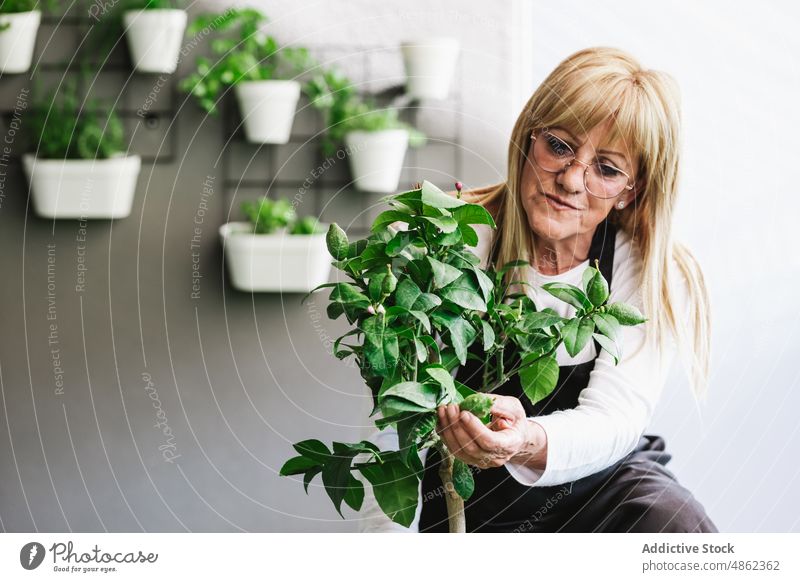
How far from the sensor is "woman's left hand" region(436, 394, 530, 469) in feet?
1.62

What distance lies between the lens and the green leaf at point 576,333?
1.64 ft

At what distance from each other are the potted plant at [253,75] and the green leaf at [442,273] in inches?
18.7

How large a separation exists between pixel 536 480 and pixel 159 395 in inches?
20.4

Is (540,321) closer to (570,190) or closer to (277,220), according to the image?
(570,190)

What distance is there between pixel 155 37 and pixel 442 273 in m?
0.56

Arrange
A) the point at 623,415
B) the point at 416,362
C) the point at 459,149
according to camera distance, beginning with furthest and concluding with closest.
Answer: the point at 459,149, the point at 623,415, the point at 416,362

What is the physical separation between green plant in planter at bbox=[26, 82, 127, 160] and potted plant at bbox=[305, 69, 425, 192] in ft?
0.70

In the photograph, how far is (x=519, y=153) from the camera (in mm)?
694
